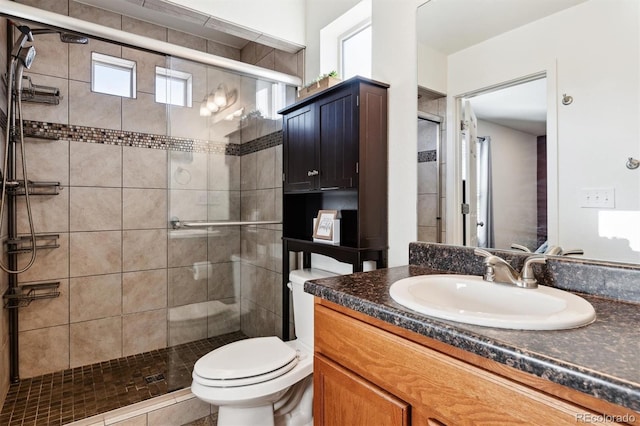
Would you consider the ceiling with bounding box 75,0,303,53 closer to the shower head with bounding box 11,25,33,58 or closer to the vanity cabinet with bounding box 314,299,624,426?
the shower head with bounding box 11,25,33,58

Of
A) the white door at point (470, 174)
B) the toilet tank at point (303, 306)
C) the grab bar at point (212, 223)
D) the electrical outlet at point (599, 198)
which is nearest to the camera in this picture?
the electrical outlet at point (599, 198)

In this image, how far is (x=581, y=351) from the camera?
1.99 feet

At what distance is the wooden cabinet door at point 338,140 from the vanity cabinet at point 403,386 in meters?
0.73

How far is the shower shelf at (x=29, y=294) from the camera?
2.11 m

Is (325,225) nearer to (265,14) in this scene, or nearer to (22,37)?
(265,14)

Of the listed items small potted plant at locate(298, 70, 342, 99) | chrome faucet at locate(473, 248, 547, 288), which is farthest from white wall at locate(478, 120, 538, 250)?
small potted plant at locate(298, 70, 342, 99)

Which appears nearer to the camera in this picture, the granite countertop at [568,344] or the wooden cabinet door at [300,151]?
the granite countertop at [568,344]

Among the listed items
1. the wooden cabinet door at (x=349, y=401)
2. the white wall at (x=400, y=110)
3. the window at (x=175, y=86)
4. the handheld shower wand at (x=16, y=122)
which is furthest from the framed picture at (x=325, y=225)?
the handheld shower wand at (x=16, y=122)

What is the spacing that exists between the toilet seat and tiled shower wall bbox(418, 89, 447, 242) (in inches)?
32.6

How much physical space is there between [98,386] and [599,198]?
2.65 m

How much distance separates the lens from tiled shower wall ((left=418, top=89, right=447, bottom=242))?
1467 millimetres

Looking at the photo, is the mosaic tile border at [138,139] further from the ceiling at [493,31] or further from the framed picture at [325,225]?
the ceiling at [493,31]

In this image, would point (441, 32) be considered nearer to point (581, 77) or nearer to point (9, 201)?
point (581, 77)

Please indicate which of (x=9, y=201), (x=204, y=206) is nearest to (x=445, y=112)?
(x=204, y=206)
